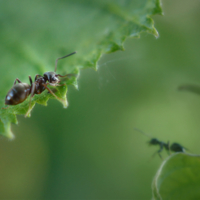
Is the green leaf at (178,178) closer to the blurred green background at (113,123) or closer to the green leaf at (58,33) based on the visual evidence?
the green leaf at (58,33)

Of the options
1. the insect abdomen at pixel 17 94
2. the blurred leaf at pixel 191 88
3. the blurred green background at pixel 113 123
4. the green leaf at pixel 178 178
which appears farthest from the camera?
the blurred green background at pixel 113 123

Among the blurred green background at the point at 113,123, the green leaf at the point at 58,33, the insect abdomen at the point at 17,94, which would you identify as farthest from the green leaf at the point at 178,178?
the blurred green background at the point at 113,123

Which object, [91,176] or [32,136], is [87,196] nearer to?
[91,176]

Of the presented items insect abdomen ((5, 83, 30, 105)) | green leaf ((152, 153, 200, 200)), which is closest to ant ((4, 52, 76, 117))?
insect abdomen ((5, 83, 30, 105))

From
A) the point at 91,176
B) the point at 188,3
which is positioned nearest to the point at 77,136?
the point at 91,176

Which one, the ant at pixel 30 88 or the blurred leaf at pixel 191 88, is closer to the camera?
the ant at pixel 30 88

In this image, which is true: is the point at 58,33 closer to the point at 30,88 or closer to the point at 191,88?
the point at 30,88

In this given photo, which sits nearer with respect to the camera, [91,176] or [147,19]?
[147,19]
